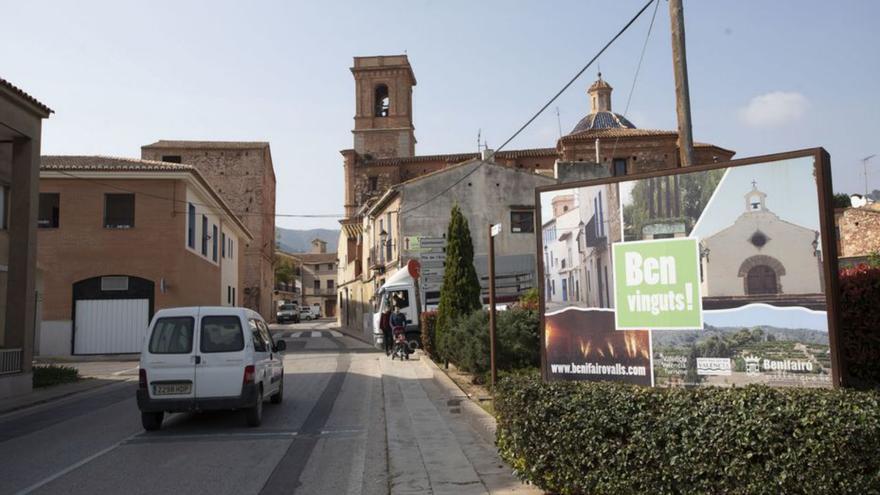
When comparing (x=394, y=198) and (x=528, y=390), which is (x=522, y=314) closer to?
(x=528, y=390)

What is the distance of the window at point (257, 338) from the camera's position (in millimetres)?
10742

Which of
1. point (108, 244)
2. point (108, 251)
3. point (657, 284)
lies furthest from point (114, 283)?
point (657, 284)

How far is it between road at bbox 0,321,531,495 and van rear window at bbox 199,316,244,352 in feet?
3.99

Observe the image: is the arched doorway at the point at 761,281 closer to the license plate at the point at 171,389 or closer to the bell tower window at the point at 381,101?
the license plate at the point at 171,389

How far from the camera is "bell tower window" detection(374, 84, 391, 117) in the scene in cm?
6981

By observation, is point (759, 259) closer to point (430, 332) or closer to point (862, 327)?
point (862, 327)

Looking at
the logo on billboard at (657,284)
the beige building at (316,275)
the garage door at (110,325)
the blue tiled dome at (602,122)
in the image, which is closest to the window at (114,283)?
the garage door at (110,325)

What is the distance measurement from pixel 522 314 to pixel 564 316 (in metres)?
6.05

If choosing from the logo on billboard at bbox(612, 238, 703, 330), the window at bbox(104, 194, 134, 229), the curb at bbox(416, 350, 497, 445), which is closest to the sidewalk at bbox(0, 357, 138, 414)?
the window at bbox(104, 194, 134, 229)

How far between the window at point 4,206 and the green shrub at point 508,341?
12845mm

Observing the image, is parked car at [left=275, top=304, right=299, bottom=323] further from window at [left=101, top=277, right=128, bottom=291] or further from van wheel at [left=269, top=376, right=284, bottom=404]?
van wheel at [left=269, top=376, right=284, bottom=404]

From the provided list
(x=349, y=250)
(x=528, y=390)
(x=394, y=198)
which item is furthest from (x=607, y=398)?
(x=349, y=250)

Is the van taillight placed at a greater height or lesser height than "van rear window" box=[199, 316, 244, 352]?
lesser

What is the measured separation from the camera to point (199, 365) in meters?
9.98
